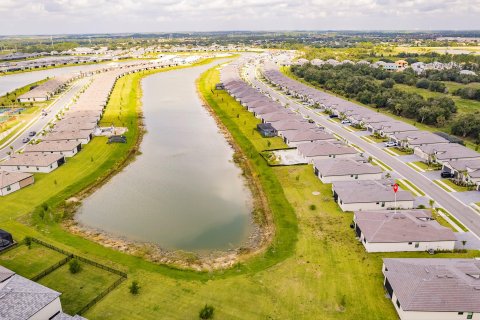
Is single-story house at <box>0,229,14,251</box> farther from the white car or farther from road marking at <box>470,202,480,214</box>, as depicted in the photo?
the white car

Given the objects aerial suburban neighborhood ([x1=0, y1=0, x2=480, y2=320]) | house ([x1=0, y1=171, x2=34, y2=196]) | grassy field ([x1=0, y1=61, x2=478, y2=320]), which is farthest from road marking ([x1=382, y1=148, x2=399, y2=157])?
house ([x1=0, y1=171, x2=34, y2=196])

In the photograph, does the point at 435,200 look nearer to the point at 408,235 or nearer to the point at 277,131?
the point at 408,235

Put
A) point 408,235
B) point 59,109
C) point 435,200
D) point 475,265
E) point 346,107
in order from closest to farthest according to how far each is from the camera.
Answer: point 475,265
point 408,235
point 435,200
point 346,107
point 59,109

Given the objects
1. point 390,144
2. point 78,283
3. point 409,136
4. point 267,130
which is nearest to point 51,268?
point 78,283

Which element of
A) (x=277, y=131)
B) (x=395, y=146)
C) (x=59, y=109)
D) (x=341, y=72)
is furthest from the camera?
(x=341, y=72)

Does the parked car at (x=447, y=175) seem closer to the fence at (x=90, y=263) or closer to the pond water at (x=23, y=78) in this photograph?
the fence at (x=90, y=263)

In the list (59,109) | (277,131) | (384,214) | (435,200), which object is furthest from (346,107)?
(59,109)

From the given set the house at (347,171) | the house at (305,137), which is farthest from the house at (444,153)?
the house at (305,137)

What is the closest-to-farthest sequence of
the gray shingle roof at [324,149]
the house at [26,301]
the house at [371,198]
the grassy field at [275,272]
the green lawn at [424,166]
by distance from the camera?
the house at [26,301], the grassy field at [275,272], the house at [371,198], the green lawn at [424,166], the gray shingle roof at [324,149]
